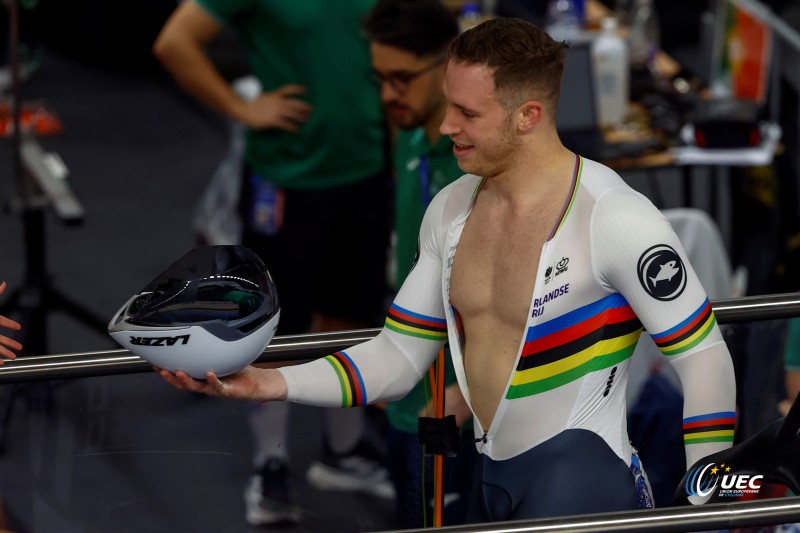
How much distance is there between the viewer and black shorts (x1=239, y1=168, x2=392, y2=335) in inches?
170

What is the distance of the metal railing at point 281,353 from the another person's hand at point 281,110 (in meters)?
1.61

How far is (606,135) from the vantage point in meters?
5.48

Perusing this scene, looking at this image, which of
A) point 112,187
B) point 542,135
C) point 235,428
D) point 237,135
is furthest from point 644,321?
point 112,187

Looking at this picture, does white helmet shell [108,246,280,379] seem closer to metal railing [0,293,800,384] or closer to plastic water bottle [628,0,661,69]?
metal railing [0,293,800,384]

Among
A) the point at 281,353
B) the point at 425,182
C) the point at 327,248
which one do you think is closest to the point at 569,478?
the point at 281,353

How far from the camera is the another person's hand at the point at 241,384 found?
95.4 inches

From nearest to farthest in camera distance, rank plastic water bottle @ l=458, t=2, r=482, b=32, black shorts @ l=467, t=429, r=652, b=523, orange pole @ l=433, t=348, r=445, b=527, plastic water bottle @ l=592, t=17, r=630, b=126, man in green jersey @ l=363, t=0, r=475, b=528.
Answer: black shorts @ l=467, t=429, r=652, b=523
orange pole @ l=433, t=348, r=445, b=527
man in green jersey @ l=363, t=0, r=475, b=528
plastic water bottle @ l=592, t=17, r=630, b=126
plastic water bottle @ l=458, t=2, r=482, b=32

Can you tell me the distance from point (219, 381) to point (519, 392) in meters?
0.55

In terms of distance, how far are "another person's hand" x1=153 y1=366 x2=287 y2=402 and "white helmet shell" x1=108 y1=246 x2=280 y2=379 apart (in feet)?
0.07

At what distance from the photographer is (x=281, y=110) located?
14.1 ft

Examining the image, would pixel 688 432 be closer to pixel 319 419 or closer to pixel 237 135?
pixel 319 419

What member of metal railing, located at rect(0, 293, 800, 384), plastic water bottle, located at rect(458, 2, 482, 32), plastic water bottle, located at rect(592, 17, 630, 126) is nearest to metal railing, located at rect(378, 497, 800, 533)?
metal railing, located at rect(0, 293, 800, 384)

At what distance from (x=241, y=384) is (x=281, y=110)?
1.93 meters

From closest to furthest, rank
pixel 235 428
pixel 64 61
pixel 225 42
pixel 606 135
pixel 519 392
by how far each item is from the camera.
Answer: pixel 519 392, pixel 235 428, pixel 606 135, pixel 225 42, pixel 64 61
